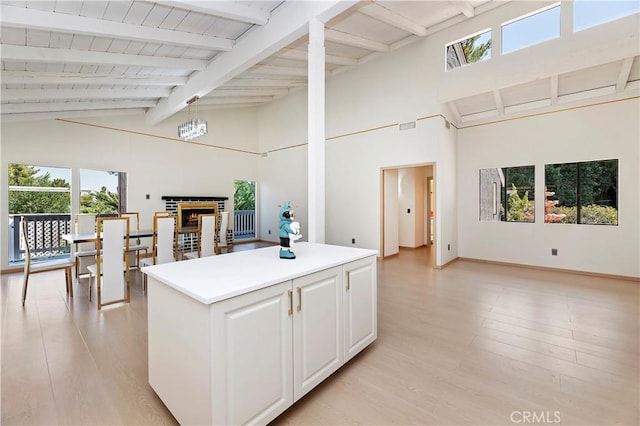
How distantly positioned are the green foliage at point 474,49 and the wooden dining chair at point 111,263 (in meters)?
6.04

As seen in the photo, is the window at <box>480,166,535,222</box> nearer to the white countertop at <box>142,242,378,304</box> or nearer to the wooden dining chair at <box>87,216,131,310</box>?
the white countertop at <box>142,242,378,304</box>

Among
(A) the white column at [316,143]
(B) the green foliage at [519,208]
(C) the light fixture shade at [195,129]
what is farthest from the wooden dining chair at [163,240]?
(B) the green foliage at [519,208]

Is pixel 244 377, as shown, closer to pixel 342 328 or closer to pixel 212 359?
pixel 212 359

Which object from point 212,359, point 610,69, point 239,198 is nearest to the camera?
point 212,359

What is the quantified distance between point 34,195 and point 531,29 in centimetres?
914

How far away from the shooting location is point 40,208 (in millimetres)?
5426

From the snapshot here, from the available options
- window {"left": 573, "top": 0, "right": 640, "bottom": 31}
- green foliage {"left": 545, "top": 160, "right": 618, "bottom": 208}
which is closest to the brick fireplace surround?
green foliage {"left": 545, "top": 160, "right": 618, "bottom": 208}

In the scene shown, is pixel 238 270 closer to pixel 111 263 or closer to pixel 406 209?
pixel 111 263

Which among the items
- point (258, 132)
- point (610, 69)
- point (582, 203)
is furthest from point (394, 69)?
point (258, 132)

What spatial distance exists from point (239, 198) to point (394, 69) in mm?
5933

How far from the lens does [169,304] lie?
1555 millimetres

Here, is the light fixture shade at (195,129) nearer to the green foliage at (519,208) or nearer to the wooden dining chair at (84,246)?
the wooden dining chair at (84,246)

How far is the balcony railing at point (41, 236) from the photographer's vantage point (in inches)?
205
